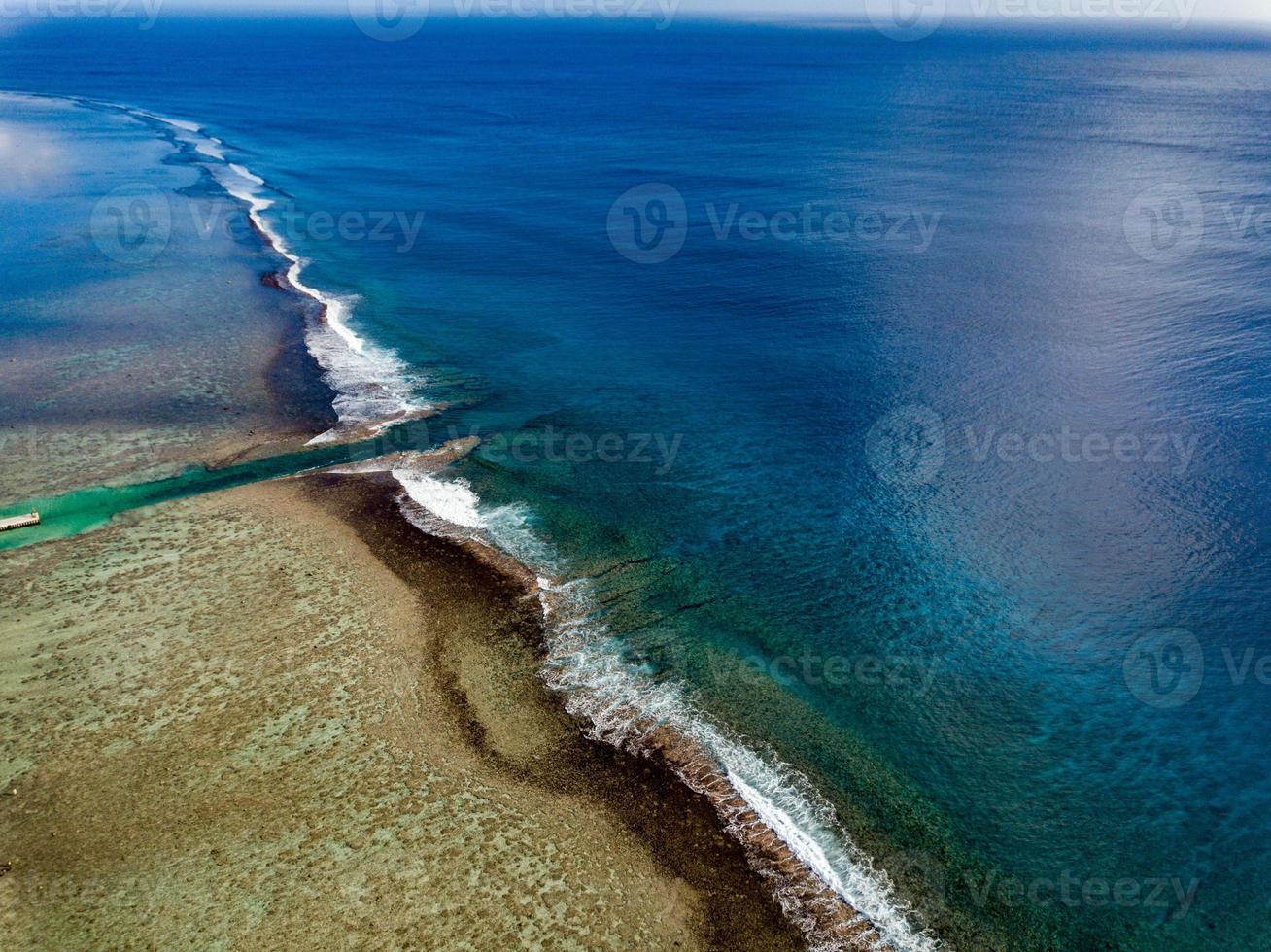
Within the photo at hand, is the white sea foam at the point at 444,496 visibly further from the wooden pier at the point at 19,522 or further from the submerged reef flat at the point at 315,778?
the wooden pier at the point at 19,522

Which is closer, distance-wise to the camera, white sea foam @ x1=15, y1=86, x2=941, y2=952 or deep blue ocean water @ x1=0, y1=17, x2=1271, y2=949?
white sea foam @ x1=15, y1=86, x2=941, y2=952

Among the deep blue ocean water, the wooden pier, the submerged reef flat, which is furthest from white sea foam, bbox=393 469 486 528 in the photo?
the wooden pier

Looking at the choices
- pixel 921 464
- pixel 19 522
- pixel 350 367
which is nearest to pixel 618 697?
pixel 921 464

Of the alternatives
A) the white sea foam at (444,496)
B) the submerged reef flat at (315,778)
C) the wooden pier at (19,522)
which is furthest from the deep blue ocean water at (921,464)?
the wooden pier at (19,522)

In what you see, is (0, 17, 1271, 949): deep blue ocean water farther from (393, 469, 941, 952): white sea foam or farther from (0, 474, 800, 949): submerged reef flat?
(0, 474, 800, 949): submerged reef flat

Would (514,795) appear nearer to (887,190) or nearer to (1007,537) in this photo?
(1007,537)

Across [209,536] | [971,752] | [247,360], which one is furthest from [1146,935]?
[247,360]
